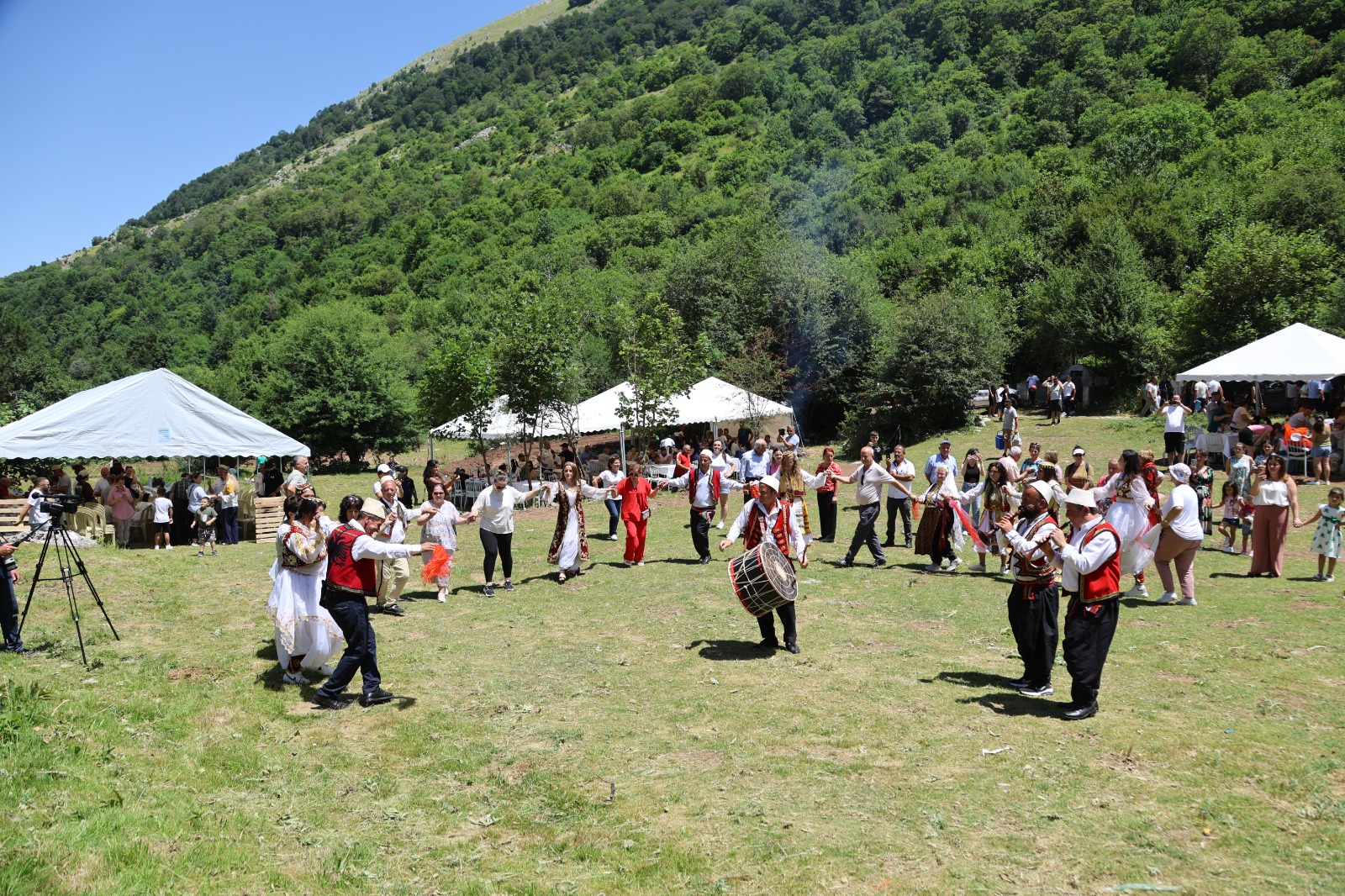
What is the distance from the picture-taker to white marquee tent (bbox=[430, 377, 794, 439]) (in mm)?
27828

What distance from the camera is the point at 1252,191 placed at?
55219mm

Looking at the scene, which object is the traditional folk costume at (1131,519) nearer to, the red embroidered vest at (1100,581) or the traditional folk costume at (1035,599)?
the traditional folk costume at (1035,599)

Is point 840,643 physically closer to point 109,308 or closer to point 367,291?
point 367,291

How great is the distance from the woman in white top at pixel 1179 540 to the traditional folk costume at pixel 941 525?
107 inches

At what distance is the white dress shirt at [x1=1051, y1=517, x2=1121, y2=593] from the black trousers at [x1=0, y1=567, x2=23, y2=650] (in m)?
9.38

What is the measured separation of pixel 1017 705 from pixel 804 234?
9187 cm

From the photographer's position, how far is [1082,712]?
721 cm

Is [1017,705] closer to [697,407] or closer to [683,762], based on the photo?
[683,762]

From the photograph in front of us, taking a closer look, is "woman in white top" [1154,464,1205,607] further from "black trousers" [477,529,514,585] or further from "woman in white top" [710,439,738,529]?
"black trousers" [477,529,514,585]

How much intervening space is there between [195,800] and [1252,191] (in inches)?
2525

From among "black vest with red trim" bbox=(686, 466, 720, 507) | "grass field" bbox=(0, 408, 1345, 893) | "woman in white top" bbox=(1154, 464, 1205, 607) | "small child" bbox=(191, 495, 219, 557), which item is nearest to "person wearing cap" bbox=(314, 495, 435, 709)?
"grass field" bbox=(0, 408, 1345, 893)

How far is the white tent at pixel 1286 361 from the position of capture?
21.7 metres

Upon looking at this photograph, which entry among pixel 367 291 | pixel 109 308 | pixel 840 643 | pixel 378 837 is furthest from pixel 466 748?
pixel 109 308

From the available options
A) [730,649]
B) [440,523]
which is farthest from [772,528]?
[440,523]
